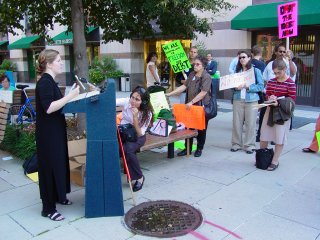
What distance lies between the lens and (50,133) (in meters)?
3.42

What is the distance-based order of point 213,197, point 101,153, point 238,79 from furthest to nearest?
point 238,79
point 213,197
point 101,153

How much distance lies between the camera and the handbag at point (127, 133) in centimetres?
421

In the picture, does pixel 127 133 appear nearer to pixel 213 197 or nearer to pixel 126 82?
pixel 213 197

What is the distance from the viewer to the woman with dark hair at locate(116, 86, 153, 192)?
4219mm

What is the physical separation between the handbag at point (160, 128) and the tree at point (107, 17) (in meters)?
1.86

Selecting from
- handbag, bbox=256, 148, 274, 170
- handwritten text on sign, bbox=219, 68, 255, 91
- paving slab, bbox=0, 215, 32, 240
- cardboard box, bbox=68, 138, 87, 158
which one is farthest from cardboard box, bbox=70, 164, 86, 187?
handwritten text on sign, bbox=219, 68, 255, 91

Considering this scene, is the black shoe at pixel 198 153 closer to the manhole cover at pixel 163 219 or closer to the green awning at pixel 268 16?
the manhole cover at pixel 163 219

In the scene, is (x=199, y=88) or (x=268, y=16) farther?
(x=268, y=16)

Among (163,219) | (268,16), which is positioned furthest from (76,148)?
(268,16)

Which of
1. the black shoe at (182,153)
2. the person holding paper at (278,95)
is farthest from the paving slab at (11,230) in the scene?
the person holding paper at (278,95)

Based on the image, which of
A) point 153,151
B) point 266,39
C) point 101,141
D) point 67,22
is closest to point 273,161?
point 153,151

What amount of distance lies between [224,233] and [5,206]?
8.23 feet

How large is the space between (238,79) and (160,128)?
1.58 m

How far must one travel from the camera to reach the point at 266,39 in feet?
38.0
